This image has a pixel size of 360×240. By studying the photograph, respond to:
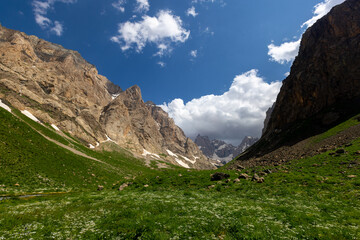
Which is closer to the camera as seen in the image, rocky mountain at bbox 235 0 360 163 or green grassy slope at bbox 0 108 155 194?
green grassy slope at bbox 0 108 155 194

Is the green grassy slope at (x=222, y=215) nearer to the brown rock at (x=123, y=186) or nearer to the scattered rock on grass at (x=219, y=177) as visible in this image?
the scattered rock on grass at (x=219, y=177)

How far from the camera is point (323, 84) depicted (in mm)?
83562

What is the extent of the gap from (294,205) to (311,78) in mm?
103214

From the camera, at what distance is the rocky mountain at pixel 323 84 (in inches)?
2763

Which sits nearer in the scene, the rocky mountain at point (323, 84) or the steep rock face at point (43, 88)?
the rocky mountain at point (323, 84)

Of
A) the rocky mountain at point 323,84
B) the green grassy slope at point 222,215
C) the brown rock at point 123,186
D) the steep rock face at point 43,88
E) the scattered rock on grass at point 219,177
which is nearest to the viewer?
the green grassy slope at point 222,215

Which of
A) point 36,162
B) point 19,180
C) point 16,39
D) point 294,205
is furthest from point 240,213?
point 16,39

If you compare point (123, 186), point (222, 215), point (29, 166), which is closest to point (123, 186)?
point (123, 186)

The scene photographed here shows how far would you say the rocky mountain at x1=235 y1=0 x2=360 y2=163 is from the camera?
2763 inches

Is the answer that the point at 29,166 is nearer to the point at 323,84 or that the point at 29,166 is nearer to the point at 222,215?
the point at 222,215

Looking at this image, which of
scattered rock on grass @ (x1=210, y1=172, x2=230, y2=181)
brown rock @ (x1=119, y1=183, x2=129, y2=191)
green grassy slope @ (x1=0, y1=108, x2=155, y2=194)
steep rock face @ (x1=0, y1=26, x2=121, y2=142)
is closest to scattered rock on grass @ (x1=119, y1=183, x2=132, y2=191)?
brown rock @ (x1=119, y1=183, x2=129, y2=191)

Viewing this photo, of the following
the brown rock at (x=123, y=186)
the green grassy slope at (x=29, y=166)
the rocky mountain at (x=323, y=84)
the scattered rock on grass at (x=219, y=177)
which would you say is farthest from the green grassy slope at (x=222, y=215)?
the rocky mountain at (x=323, y=84)

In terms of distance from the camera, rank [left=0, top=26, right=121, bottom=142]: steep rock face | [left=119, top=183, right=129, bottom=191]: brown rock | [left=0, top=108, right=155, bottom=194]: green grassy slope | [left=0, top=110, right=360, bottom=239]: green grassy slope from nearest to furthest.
Result: [left=0, top=110, right=360, bottom=239]: green grassy slope < [left=119, top=183, right=129, bottom=191]: brown rock < [left=0, top=108, right=155, bottom=194]: green grassy slope < [left=0, top=26, right=121, bottom=142]: steep rock face

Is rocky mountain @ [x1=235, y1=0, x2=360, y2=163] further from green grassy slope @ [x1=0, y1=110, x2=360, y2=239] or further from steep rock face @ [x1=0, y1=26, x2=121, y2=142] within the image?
steep rock face @ [x1=0, y1=26, x2=121, y2=142]
